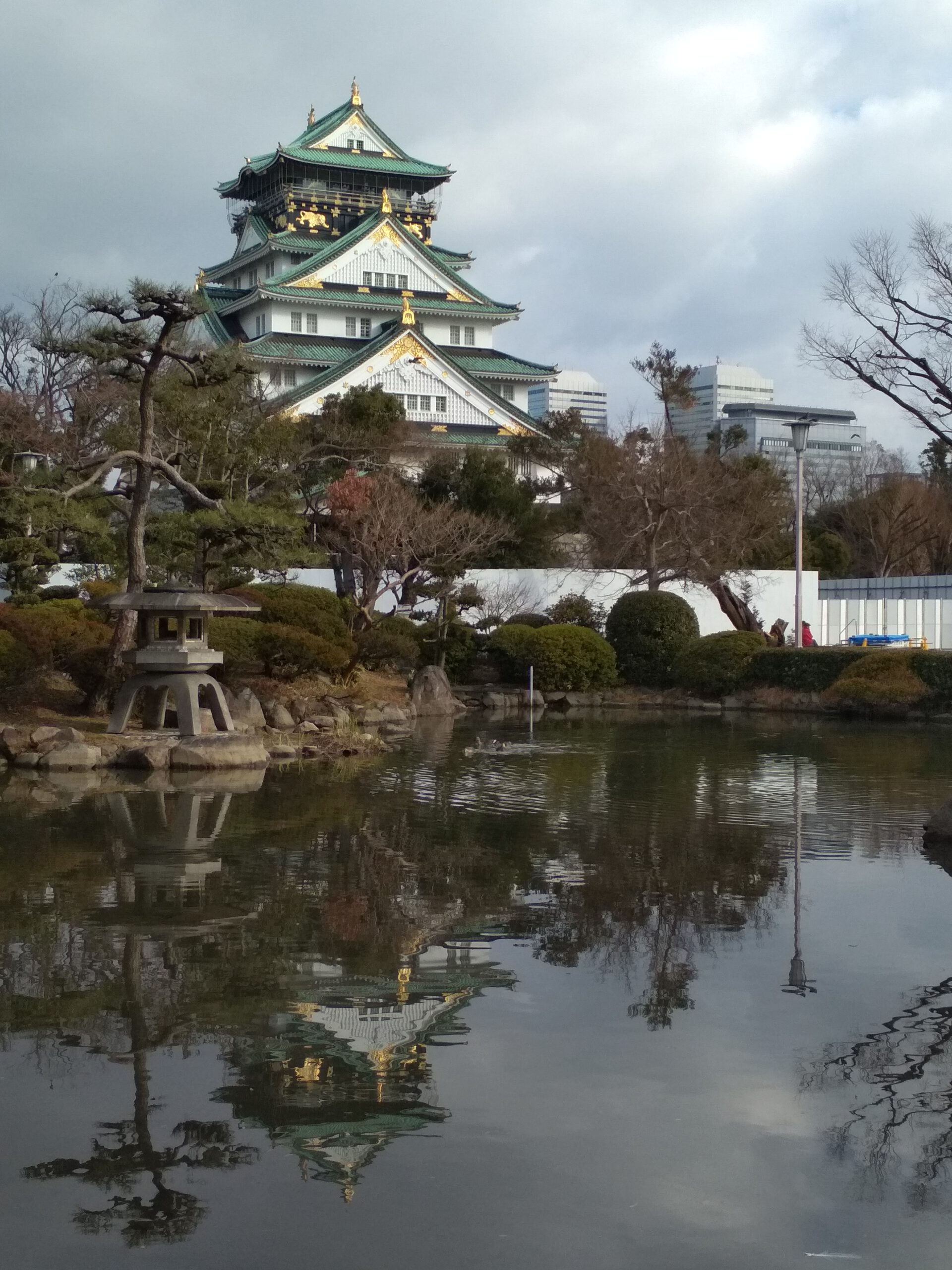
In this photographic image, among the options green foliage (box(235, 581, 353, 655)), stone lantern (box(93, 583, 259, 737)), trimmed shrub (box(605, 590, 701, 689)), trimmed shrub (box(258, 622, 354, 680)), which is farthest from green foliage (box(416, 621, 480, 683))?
stone lantern (box(93, 583, 259, 737))

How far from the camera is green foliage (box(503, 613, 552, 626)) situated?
28.0 m

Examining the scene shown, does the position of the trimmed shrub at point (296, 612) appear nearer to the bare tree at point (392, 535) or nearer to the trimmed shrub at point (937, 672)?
the bare tree at point (392, 535)

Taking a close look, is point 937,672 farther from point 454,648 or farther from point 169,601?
point 169,601

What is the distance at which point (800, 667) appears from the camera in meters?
25.4

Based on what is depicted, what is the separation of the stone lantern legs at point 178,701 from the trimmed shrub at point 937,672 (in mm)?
12823

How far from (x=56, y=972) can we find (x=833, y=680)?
20.1m

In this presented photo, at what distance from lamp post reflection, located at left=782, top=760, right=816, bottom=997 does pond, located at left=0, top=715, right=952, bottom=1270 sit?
0.04 m

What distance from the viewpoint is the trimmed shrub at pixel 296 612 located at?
20.4 m

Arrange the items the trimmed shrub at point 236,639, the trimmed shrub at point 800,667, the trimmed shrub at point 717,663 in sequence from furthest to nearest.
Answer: the trimmed shrub at point 717,663
the trimmed shrub at point 800,667
the trimmed shrub at point 236,639

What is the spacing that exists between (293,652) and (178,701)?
3.90 m

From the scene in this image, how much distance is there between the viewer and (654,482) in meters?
28.5

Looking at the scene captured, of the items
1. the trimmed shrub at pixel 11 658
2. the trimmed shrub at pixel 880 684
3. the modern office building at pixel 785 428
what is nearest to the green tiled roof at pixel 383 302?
the trimmed shrub at pixel 880 684

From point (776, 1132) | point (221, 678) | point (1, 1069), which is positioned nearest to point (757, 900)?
point (776, 1132)

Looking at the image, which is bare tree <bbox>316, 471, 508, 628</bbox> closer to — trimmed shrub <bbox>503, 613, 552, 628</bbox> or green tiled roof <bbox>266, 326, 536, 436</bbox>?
trimmed shrub <bbox>503, 613, 552, 628</bbox>
